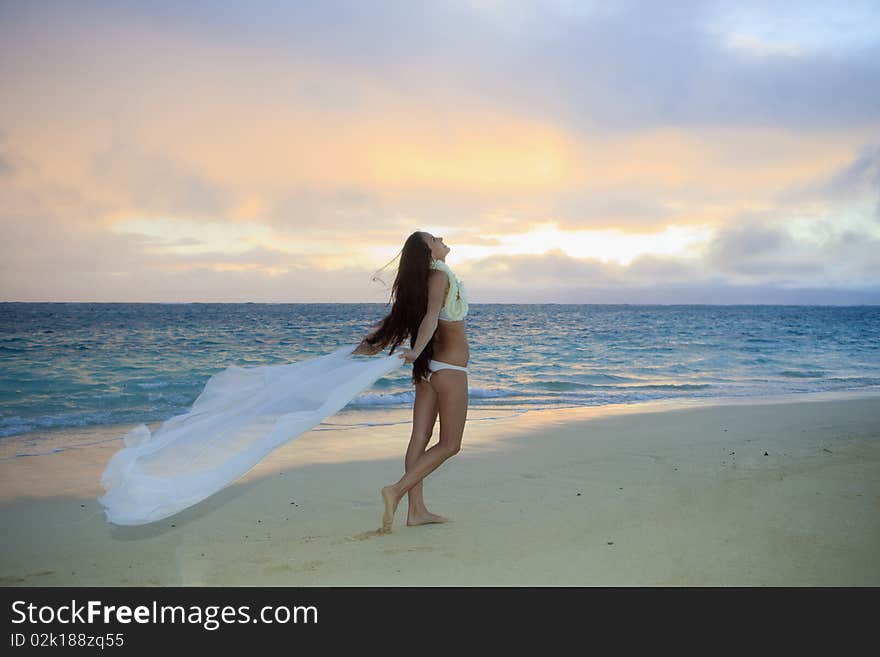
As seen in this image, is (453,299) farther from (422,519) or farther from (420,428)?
(422,519)

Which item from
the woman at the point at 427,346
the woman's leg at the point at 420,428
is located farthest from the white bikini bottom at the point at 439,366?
the woman's leg at the point at 420,428

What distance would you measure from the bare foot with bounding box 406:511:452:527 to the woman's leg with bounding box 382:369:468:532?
0.18 meters

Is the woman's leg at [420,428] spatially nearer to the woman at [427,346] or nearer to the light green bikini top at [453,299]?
the woman at [427,346]

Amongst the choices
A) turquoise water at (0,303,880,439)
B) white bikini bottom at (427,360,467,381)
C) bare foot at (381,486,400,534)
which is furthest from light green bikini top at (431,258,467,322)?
turquoise water at (0,303,880,439)

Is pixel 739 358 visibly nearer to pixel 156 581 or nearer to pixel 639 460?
pixel 639 460

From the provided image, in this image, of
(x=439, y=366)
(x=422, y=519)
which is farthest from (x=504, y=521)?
(x=439, y=366)

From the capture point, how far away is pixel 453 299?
4816 mm

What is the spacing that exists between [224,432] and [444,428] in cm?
153

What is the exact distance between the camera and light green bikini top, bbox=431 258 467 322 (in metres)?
4.75

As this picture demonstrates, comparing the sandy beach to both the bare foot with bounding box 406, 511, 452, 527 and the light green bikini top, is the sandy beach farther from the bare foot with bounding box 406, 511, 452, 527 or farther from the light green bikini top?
the light green bikini top

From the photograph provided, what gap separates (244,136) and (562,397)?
922 centimetres

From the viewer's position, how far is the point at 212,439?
4688mm
